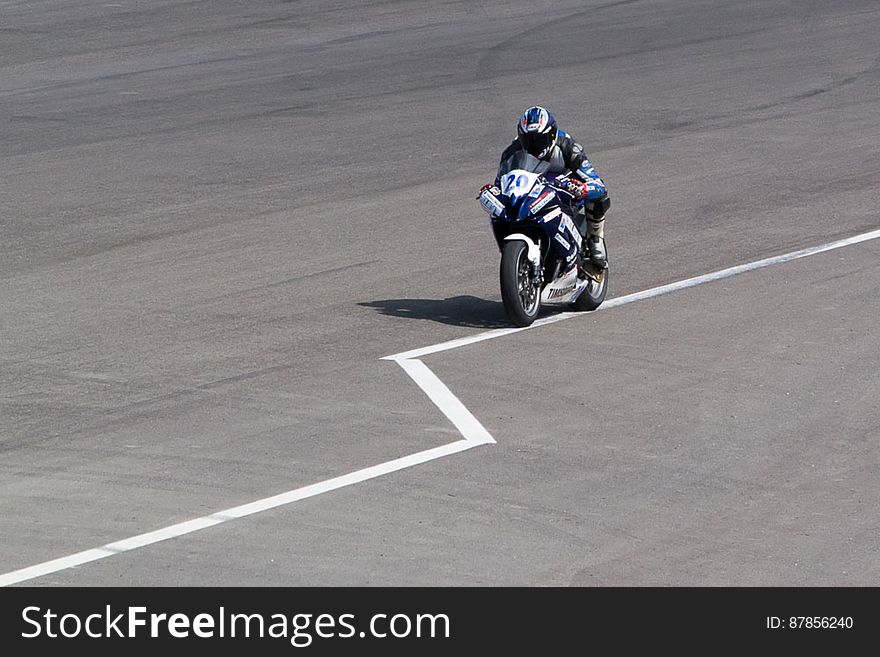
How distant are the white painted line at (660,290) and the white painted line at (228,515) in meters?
2.62

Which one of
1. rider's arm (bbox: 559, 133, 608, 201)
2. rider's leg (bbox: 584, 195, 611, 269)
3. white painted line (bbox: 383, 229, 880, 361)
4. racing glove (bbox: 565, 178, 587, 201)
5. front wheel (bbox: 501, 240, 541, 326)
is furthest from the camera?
rider's leg (bbox: 584, 195, 611, 269)

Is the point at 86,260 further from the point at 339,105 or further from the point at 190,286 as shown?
the point at 339,105

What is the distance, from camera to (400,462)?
31.5 feet

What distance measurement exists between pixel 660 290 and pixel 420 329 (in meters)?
2.72

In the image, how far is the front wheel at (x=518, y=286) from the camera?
1288 centimetres

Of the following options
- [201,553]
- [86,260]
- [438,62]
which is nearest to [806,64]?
[438,62]

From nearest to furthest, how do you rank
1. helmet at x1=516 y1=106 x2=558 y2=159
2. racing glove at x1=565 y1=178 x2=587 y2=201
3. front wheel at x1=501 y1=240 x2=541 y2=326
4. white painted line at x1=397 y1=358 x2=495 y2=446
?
1. white painted line at x1=397 y1=358 x2=495 y2=446
2. front wheel at x1=501 y1=240 x2=541 y2=326
3. helmet at x1=516 y1=106 x2=558 y2=159
4. racing glove at x1=565 y1=178 x2=587 y2=201

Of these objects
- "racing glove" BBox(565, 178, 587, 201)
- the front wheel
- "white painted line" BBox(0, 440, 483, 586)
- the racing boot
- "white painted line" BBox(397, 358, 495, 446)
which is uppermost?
"racing glove" BBox(565, 178, 587, 201)

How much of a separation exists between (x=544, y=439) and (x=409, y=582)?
8.67ft

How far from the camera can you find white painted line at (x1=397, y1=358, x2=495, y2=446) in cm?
1018

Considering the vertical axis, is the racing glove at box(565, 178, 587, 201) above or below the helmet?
below

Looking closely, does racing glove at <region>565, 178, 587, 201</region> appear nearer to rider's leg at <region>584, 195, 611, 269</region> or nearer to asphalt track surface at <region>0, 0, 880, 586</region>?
rider's leg at <region>584, 195, 611, 269</region>

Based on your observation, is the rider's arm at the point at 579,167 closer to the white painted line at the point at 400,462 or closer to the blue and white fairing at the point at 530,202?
the blue and white fairing at the point at 530,202

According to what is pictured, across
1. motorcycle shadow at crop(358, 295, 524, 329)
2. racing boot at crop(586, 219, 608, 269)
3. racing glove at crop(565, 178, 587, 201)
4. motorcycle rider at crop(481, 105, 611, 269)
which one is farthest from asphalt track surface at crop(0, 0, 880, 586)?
racing glove at crop(565, 178, 587, 201)
